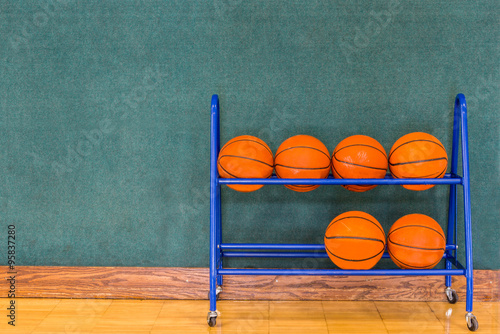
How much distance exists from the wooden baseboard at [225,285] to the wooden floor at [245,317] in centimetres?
4

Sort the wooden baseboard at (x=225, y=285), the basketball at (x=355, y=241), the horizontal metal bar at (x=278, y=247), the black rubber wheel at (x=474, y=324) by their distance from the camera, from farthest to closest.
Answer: the wooden baseboard at (x=225, y=285)
the horizontal metal bar at (x=278, y=247)
the black rubber wheel at (x=474, y=324)
the basketball at (x=355, y=241)

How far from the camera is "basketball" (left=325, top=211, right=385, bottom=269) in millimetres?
1862

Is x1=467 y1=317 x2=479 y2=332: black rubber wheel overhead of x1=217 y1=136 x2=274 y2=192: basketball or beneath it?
beneath

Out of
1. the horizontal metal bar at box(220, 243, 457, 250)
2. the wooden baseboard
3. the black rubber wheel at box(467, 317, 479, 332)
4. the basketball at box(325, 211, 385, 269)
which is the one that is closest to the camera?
the basketball at box(325, 211, 385, 269)

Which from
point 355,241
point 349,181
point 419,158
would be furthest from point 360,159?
point 355,241

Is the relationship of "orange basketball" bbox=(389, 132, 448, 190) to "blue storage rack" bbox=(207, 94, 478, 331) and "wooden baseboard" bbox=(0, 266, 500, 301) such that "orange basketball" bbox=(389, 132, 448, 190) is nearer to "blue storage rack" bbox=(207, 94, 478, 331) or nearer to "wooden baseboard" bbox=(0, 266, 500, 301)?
"blue storage rack" bbox=(207, 94, 478, 331)

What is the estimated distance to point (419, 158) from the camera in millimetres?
1877

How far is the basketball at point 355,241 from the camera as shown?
6.11 feet

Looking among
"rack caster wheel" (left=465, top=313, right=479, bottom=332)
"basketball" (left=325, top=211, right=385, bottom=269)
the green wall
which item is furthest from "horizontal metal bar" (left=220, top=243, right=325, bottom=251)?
"rack caster wheel" (left=465, top=313, right=479, bottom=332)

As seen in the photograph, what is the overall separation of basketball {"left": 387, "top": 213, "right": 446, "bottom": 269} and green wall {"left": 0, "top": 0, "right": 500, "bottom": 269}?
1.30 feet

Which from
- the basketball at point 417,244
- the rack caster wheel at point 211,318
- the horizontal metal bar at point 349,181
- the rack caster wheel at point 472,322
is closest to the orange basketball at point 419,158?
the horizontal metal bar at point 349,181

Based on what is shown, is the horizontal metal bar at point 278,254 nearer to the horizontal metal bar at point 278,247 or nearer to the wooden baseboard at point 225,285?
the horizontal metal bar at point 278,247

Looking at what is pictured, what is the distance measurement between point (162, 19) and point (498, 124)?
6.19 feet

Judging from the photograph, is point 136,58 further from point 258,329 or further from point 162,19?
point 258,329
